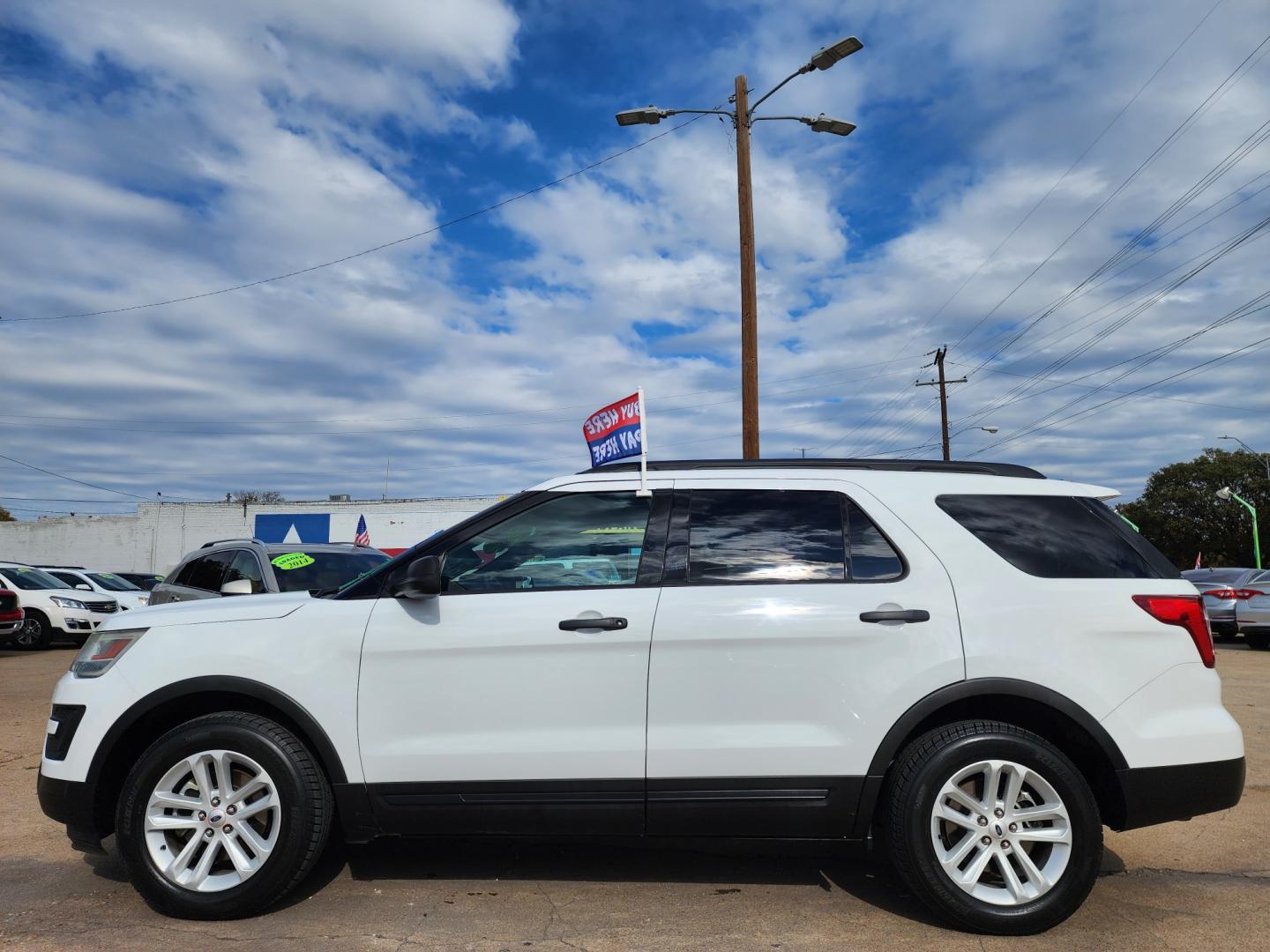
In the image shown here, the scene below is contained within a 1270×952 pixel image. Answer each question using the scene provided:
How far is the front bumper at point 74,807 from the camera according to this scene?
12.5 feet

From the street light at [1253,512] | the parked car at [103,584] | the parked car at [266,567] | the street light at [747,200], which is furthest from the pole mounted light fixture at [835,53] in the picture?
the street light at [1253,512]

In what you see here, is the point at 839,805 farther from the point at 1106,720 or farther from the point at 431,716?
the point at 431,716

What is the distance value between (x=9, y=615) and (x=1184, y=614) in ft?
56.1

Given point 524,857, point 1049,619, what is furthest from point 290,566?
point 1049,619

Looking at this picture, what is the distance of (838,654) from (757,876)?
1.33m

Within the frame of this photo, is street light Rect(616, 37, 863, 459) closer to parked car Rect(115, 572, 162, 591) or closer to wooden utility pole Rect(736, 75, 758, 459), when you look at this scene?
wooden utility pole Rect(736, 75, 758, 459)

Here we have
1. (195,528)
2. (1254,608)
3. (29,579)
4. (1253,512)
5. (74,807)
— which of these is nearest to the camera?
(74,807)

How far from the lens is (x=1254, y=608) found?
16.2m

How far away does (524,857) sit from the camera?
456 cm

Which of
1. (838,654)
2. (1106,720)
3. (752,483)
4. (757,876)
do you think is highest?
(752,483)

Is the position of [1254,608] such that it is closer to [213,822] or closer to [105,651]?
[213,822]

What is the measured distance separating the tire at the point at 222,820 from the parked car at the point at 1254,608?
17.2 metres

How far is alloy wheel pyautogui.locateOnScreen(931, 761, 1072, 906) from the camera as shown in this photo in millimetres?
3584

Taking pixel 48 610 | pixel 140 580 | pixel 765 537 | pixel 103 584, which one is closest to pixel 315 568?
pixel 765 537
